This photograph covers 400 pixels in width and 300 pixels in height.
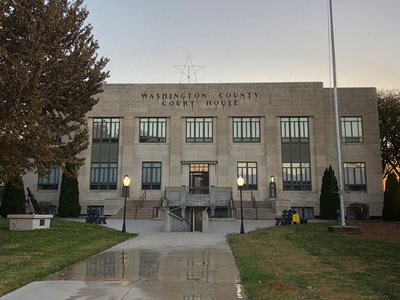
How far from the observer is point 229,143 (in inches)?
1677

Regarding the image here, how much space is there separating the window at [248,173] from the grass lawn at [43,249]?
20435 mm

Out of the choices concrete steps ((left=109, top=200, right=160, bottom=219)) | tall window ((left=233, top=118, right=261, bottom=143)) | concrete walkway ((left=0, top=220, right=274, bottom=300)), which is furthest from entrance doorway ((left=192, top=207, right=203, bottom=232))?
concrete walkway ((left=0, top=220, right=274, bottom=300))

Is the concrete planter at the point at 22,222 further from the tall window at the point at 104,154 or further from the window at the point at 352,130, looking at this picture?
the window at the point at 352,130

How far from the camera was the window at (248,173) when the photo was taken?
137 ft

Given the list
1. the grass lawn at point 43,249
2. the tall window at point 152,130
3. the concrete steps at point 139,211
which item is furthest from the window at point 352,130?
the grass lawn at point 43,249

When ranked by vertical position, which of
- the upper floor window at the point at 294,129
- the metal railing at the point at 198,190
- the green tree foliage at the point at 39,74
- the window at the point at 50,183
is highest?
the upper floor window at the point at 294,129

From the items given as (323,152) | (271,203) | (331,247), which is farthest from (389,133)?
(331,247)

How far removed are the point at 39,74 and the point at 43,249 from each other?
6153 millimetres

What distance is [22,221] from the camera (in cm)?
2228

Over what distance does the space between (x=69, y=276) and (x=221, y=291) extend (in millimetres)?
3830

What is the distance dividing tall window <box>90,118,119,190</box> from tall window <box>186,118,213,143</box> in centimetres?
724

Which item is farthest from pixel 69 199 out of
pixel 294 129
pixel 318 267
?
pixel 318 267

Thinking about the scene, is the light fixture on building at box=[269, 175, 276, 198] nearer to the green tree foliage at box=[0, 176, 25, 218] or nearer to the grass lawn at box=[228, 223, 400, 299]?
the grass lawn at box=[228, 223, 400, 299]

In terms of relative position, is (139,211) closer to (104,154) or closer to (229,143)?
(104,154)
